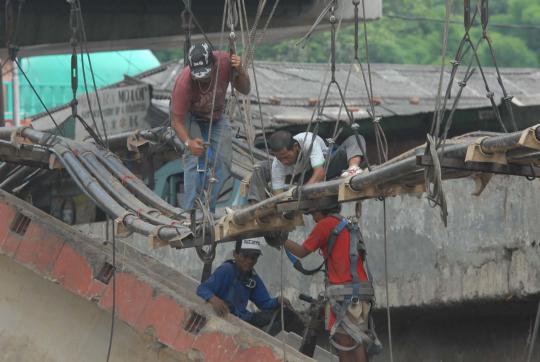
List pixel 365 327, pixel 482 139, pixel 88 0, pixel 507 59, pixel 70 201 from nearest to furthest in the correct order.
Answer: pixel 482 139
pixel 365 327
pixel 88 0
pixel 70 201
pixel 507 59

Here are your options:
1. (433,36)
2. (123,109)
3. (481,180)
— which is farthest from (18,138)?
(433,36)

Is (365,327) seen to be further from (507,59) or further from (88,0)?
(507,59)

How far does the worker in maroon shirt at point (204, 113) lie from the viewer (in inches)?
364

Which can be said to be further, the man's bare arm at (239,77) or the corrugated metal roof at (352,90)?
the corrugated metal roof at (352,90)

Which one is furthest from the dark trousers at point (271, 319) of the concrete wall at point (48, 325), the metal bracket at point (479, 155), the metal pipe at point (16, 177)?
the metal bracket at point (479, 155)

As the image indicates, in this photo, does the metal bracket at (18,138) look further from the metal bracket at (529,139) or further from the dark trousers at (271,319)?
the metal bracket at (529,139)

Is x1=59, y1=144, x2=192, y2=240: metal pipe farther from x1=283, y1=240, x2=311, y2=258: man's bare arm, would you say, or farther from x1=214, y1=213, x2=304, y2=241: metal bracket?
x1=283, y1=240, x2=311, y2=258: man's bare arm

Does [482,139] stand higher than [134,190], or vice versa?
[482,139]

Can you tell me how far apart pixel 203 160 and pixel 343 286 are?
1.57 meters

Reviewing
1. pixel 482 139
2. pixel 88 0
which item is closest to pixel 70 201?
pixel 88 0

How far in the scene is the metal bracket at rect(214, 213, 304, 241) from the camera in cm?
856

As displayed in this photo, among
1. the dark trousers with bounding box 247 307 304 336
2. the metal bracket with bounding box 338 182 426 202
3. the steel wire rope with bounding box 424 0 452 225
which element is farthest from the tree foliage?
the steel wire rope with bounding box 424 0 452 225

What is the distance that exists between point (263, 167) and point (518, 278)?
2720mm

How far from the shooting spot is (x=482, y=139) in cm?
655
